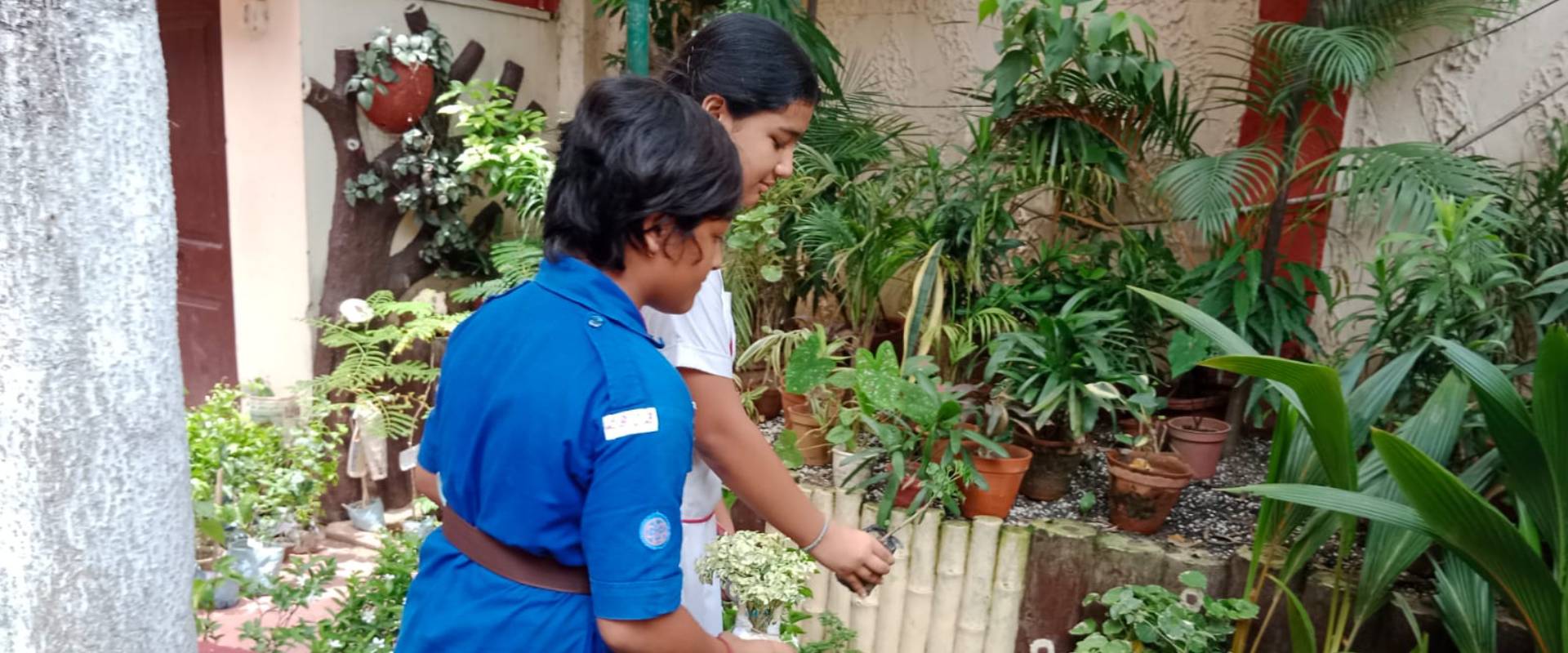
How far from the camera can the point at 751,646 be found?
3.85 feet

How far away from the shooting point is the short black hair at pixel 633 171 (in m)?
1.05

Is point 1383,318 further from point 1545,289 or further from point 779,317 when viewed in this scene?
point 779,317

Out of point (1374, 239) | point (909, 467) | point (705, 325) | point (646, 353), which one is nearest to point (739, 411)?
point (705, 325)

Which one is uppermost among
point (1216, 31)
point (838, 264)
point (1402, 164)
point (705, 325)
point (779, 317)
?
point (1216, 31)

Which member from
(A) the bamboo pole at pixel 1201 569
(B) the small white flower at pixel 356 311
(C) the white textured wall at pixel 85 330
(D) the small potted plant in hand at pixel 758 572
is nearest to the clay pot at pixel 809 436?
(A) the bamboo pole at pixel 1201 569

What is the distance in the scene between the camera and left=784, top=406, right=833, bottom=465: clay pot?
10.9 ft

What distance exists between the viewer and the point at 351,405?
12.5 feet

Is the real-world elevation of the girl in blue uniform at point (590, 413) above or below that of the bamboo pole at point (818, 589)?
above

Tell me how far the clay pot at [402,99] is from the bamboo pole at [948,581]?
98.4 inches

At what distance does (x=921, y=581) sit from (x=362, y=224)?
8.17 ft

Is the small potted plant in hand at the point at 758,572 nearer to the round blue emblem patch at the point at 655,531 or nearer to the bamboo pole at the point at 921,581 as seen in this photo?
the round blue emblem patch at the point at 655,531

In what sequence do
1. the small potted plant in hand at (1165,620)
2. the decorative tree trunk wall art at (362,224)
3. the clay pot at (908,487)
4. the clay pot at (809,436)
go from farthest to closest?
the decorative tree trunk wall art at (362,224) < the clay pot at (809,436) < the clay pot at (908,487) < the small potted plant in hand at (1165,620)

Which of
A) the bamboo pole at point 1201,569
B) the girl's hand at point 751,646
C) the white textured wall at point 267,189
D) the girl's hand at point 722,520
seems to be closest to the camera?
the girl's hand at point 751,646

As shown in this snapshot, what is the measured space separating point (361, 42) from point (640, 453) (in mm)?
3359
